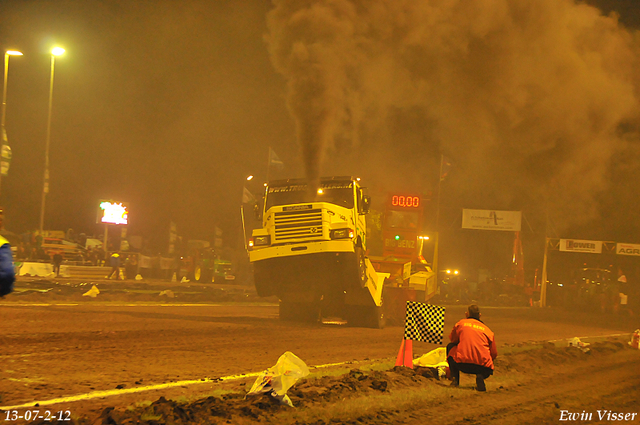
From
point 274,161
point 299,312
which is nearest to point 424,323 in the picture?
point 299,312

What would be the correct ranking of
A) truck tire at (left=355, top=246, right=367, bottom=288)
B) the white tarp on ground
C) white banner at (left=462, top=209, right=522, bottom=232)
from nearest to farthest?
truck tire at (left=355, top=246, right=367, bottom=288) → the white tarp on ground → white banner at (left=462, top=209, right=522, bottom=232)

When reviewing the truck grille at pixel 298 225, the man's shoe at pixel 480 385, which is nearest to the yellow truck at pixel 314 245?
the truck grille at pixel 298 225

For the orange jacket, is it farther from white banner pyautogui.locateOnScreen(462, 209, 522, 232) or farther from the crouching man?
white banner pyautogui.locateOnScreen(462, 209, 522, 232)

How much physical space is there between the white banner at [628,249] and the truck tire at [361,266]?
3600 centimetres

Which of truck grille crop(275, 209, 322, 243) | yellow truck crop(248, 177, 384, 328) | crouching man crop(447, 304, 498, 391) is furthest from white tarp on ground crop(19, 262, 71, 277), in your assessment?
crouching man crop(447, 304, 498, 391)

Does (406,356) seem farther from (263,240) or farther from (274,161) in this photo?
(274,161)

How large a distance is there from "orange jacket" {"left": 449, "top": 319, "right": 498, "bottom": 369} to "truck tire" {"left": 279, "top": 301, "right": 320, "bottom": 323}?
30.1ft

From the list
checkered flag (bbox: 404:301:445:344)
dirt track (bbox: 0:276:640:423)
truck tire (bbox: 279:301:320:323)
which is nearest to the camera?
dirt track (bbox: 0:276:640:423)

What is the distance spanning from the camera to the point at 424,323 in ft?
29.4

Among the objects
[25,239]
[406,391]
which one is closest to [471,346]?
[406,391]

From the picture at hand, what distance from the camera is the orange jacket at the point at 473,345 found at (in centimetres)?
795

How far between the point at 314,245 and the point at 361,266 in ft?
4.94

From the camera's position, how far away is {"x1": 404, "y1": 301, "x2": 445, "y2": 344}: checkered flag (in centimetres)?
888

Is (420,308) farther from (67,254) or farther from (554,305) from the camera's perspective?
(554,305)
